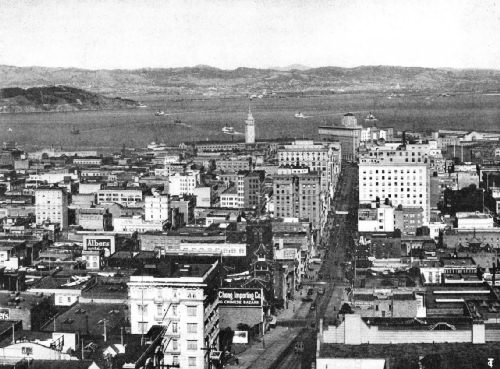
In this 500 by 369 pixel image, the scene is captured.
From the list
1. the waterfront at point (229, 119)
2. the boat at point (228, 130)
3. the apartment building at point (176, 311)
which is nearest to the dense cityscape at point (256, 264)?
the apartment building at point (176, 311)

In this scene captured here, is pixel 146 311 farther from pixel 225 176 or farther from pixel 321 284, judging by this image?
pixel 225 176

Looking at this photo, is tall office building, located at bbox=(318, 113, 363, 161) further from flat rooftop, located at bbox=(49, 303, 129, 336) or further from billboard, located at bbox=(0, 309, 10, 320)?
billboard, located at bbox=(0, 309, 10, 320)

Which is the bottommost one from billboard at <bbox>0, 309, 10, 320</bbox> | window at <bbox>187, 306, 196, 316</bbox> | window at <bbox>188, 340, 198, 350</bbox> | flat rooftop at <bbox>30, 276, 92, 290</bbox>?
flat rooftop at <bbox>30, 276, 92, 290</bbox>

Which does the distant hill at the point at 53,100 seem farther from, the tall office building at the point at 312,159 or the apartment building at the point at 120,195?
the apartment building at the point at 120,195

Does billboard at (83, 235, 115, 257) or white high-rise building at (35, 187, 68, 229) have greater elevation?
white high-rise building at (35, 187, 68, 229)

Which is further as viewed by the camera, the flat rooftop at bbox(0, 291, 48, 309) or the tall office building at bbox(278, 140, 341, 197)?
the tall office building at bbox(278, 140, 341, 197)

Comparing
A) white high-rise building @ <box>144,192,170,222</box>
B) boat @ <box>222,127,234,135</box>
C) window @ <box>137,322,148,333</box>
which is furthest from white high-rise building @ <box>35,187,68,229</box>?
boat @ <box>222,127,234,135</box>

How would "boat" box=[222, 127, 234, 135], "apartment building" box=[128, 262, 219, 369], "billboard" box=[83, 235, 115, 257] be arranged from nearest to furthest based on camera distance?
"apartment building" box=[128, 262, 219, 369]
"billboard" box=[83, 235, 115, 257]
"boat" box=[222, 127, 234, 135]
